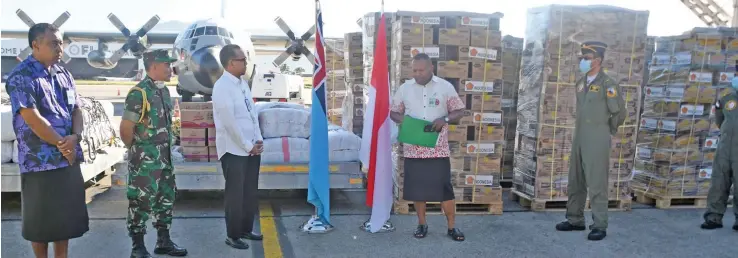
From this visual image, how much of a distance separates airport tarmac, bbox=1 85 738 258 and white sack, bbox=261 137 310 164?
2.16 ft

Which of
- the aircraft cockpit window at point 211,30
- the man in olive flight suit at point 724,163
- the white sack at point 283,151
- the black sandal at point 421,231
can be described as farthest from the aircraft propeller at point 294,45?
the man in olive flight suit at point 724,163

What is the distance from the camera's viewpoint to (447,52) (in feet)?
21.8

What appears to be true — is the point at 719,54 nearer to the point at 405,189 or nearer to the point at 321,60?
the point at 405,189

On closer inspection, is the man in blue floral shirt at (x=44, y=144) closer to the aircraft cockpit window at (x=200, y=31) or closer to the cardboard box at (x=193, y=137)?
the cardboard box at (x=193, y=137)

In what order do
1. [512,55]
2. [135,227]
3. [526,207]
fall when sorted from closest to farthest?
[135,227] → [526,207] → [512,55]

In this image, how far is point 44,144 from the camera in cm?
381

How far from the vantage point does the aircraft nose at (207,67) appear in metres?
9.89

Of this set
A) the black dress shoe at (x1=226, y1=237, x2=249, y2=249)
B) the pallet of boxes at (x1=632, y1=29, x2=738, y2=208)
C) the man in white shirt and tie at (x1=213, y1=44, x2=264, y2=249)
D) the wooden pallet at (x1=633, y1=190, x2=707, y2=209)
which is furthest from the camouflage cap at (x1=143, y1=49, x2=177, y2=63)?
the wooden pallet at (x1=633, y1=190, x2=707, y2=209)

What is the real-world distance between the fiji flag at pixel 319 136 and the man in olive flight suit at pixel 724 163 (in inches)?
177

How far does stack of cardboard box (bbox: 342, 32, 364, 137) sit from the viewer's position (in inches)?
348

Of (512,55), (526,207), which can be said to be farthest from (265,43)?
(526,207)

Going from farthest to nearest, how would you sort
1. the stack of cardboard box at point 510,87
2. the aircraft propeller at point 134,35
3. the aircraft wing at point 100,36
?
the aircraft wing at point 100,36 < the aircraft propeller at point 134,35 < the stack of cardboard box at point 510,87

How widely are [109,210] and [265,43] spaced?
15.7 m

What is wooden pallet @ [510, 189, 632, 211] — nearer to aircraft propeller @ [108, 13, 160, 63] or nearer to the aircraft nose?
the aircraft nose
